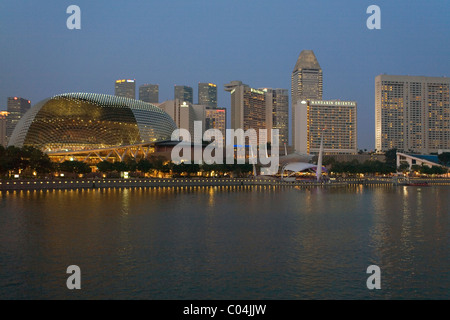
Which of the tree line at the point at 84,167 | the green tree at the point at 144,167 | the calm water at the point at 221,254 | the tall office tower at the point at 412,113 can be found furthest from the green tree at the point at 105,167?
the tall office tower at the point at 412,113

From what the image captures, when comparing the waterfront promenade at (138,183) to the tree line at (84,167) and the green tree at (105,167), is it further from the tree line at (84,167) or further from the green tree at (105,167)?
the green tree at (105,167)

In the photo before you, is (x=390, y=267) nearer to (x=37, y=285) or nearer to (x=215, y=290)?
(x=215, y=290)

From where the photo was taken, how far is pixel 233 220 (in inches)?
1159

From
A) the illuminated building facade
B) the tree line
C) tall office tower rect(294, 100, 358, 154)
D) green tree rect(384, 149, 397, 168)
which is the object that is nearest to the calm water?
the tree line

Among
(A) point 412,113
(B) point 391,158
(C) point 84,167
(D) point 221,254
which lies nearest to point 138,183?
(C) point 84,167

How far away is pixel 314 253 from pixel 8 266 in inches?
485

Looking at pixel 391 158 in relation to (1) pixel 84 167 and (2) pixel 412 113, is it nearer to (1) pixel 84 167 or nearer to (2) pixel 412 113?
(2) pixel 412 113

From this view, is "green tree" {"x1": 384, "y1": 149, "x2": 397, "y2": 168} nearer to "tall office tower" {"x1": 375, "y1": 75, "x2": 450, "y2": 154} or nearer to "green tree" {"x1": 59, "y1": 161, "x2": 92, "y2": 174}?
"tall office tower" {"x1": 375, "y1": 75, "x2": 450, "y2": 154}

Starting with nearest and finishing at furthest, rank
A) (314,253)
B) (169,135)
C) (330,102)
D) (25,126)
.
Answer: (314,253) < (25,126) < (169,135) < (330,102)

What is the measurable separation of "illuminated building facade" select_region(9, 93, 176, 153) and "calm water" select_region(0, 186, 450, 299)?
6243 centimetres

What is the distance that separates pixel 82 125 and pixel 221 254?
8205 cm

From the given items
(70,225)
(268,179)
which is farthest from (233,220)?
(268,179)
